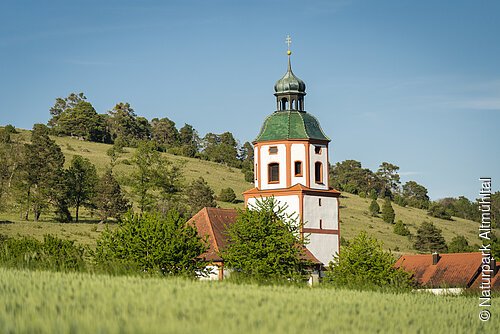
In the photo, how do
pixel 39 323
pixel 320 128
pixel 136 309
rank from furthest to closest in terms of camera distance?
1. pixel 320 128
2. pixel 136 309
3. pixel 39 323

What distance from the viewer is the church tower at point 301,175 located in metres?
55.9

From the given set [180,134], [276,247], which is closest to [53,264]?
[276,247]

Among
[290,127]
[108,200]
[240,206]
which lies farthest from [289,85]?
[240,206]

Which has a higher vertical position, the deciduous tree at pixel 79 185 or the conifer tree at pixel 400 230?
the deciduous tree at pixel 79 185

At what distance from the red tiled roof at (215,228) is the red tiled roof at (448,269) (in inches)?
616

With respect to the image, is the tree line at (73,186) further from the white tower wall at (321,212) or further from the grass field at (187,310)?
the grass field at (187,310)

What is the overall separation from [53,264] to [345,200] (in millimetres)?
115264

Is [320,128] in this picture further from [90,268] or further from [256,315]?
[256,315]

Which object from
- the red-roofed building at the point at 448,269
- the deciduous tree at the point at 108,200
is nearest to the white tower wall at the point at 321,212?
the red-roofed building at the point at 448,269

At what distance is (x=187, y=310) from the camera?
1007 centimetres

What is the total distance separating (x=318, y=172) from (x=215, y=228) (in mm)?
8620

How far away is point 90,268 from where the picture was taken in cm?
1681

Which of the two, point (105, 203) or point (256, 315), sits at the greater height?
point (105, 203)

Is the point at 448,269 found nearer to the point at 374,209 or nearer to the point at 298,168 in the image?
the point at 298,168
